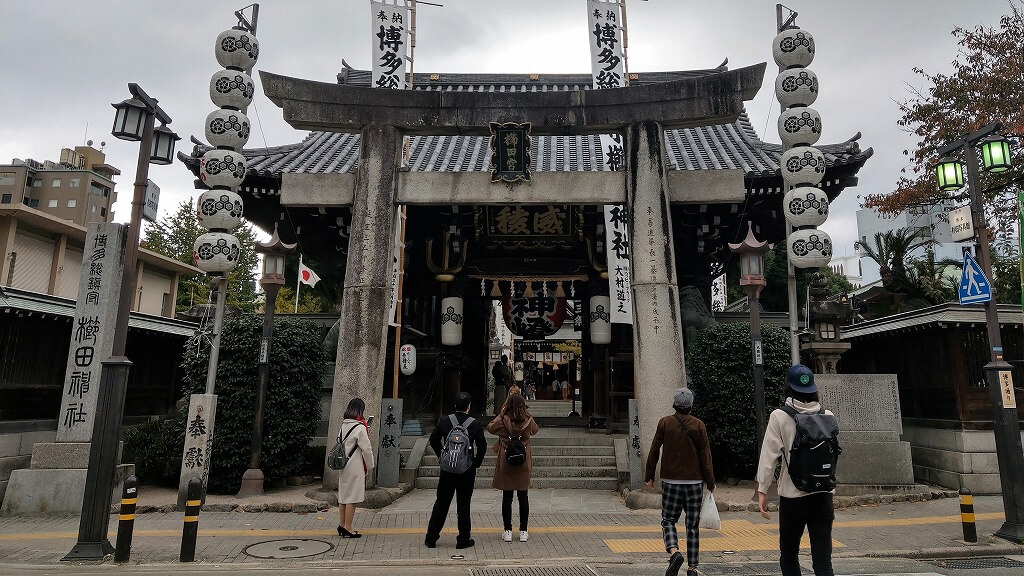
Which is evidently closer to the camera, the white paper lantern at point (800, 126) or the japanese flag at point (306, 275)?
the white paper lantern at point (800, 126)

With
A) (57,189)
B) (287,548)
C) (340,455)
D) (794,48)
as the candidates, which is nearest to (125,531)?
(287,548)

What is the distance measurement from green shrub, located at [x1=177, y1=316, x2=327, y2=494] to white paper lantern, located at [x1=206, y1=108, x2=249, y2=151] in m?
3.41

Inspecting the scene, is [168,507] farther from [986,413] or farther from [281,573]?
[986,413]

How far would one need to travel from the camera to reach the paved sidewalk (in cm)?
695

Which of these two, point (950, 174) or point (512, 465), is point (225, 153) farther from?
point (950, 174)

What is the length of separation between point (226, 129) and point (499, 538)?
848 centimetres

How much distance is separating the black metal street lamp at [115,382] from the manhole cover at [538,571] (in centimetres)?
447

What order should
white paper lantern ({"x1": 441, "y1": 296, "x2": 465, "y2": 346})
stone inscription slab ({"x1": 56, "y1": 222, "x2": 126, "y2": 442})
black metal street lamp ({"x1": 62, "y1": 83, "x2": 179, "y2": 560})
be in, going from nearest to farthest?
black metal street lamp ({"x1": 62, "y1": 83, "x2": 179, "y2": 560})
stone inscription slab ({"x1": 56, "y1": 222, "x2": 126, "y2": 442})
white paper lantern ({"x1": 441, "y1": 296, "x2": 465, "y2": 346})

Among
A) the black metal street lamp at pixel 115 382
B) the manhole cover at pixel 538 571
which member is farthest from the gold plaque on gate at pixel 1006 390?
the black metal street lamp at pixel 115 382

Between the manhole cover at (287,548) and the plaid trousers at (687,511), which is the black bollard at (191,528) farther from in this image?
the plaid trousers at (687,511)

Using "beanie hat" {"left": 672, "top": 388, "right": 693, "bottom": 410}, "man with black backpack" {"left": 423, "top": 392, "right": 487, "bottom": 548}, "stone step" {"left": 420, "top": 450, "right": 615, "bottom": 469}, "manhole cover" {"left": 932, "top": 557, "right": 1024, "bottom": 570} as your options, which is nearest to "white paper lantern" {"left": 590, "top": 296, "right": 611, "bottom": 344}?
"stone step" {"left": 420, "top": 450, "right": 615, "bottom": 469}

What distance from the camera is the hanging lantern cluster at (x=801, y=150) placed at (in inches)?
406

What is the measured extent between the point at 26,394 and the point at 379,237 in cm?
693

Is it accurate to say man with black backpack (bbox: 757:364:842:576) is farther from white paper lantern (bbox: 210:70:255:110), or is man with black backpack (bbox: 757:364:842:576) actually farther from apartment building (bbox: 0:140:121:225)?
apartment building (bbox: 0:140:121:225)
